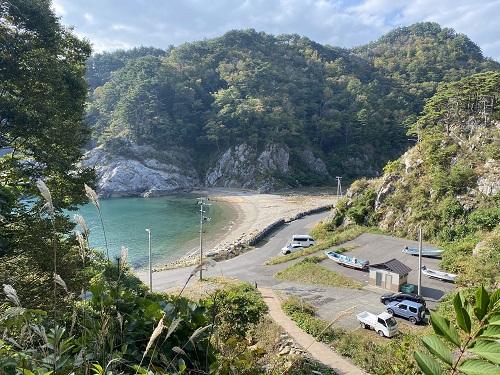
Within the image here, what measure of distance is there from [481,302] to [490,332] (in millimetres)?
110

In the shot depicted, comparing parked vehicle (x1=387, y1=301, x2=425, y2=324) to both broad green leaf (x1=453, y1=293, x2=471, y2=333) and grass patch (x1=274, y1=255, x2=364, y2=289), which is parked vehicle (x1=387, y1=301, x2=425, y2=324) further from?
broad green leaf (x1=453, y1=293, x2=471, y2=333)

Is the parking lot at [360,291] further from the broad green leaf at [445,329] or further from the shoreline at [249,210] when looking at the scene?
the broad green leaf at [445,329]

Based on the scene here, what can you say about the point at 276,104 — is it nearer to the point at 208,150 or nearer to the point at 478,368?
the point at 208,150

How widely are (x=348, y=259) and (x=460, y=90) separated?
30.5 m

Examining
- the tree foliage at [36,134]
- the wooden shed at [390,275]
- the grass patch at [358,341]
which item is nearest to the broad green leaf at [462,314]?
the grass patch at [358,341]

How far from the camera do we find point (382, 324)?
44.4 feet

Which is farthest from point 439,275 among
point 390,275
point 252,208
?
point 252,208

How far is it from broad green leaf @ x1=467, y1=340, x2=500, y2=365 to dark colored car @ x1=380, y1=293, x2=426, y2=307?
1743cm

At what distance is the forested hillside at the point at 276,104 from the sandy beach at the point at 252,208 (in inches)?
391

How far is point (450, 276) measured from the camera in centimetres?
1869

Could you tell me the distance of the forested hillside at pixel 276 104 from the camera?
75312 millimetres

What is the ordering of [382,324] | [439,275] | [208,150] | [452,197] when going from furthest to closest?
[208,150] → [452,197] → [439,275] → [382,324]

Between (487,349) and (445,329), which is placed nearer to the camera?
(487,349)

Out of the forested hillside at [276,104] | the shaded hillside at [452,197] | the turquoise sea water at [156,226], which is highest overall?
the forested hillside at [276,104]
